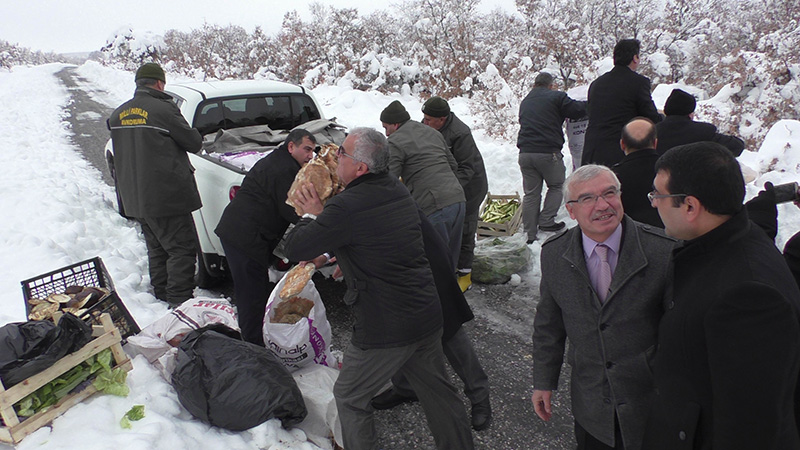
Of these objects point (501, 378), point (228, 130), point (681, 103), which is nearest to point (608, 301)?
point (501, 378)

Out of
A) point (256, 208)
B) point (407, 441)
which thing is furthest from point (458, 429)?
point (256, 208)

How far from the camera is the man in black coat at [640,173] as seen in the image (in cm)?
336

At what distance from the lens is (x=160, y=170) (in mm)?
4375

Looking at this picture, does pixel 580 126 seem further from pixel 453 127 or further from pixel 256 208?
pixel 256 208

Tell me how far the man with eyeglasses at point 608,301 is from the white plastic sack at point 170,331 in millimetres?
2546

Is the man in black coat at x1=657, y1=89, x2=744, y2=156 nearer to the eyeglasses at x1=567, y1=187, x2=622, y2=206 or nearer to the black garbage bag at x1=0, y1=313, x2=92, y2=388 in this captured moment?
the eyeglasses at x1=567, y1=187, x2=622, y2=206

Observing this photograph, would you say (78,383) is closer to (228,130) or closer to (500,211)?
(228,130)

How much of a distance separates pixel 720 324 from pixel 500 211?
5.05 m

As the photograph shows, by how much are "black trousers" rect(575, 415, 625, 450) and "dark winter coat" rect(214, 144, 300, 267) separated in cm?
237

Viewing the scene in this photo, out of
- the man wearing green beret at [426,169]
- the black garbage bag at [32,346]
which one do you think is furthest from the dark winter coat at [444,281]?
the black garbage bag at [32,346]

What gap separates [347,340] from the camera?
171 inches

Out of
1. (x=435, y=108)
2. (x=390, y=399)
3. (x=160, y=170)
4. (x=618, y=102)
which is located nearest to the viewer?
(x=390, y=399)

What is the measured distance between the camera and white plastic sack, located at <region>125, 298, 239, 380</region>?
3289 mm

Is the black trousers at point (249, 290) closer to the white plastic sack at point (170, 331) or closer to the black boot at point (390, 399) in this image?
the white plastic sack at point (170, 331)
